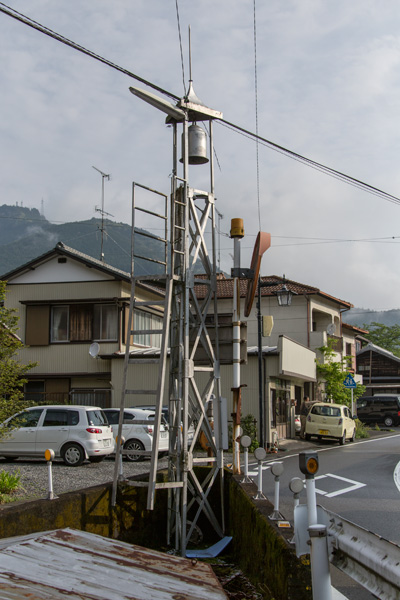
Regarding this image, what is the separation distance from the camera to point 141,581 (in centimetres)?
439

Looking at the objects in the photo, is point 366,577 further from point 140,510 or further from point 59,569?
point 140,510

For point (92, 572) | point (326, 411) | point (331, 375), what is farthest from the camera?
point (331, 375)

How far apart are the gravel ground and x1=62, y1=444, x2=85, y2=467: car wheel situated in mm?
161

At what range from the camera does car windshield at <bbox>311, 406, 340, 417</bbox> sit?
26812 mm

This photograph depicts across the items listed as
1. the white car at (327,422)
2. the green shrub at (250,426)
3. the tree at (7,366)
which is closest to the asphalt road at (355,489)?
the green shrub at (250,426)

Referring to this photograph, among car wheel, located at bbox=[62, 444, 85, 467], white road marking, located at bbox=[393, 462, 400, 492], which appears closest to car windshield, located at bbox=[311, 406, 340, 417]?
white road marking, located at bbox=[393, 462, 400, 492]

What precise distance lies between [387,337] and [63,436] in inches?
2678

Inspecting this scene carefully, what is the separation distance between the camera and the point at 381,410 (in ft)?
146

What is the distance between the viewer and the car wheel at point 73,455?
1677 centimetres

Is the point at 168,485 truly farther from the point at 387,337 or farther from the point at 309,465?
the point at 387,337

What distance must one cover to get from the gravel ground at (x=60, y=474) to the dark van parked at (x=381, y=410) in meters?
28.7

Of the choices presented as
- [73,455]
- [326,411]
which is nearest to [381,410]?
[326,411]

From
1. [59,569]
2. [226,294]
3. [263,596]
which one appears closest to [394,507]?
[263,596]

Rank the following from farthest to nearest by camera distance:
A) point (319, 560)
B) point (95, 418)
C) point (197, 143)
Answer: point (95, 418) < point (197, 143) < point (319, 560)
